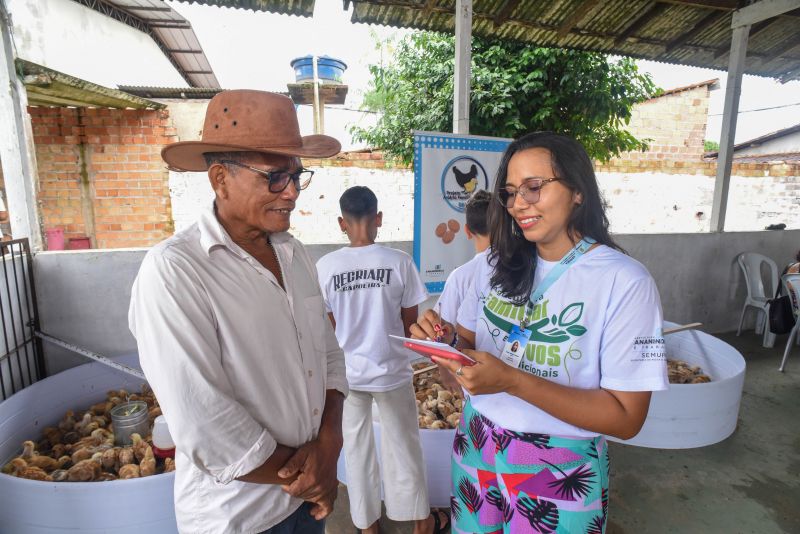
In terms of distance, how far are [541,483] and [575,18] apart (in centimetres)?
540

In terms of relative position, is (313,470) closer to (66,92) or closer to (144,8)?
(66,92)

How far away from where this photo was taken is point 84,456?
2.76m

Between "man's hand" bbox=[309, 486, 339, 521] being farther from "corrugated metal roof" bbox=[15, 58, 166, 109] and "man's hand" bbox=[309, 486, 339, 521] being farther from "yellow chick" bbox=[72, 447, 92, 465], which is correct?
"corrugated metal roof" bbox=[15, 58, 166, 109]

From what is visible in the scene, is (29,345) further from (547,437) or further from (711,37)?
(711,37)

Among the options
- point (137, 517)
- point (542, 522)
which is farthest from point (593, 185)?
point (137, 517)

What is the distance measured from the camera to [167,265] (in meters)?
1.14

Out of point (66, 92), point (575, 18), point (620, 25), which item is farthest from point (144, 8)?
point (620, 25)

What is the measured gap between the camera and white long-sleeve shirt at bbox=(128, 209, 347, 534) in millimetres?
1093

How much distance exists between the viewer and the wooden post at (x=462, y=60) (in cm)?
393

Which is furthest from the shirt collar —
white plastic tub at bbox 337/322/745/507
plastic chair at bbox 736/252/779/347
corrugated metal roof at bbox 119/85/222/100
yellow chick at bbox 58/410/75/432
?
corrugated metal roof at bbox 119/85/222/100

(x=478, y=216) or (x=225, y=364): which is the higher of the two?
(x=478, y=216)

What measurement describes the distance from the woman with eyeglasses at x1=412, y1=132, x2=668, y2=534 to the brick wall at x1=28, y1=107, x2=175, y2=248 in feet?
20.7

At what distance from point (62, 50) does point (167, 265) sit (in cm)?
876

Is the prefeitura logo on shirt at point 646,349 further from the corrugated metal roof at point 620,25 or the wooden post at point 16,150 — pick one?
the corrugated metal roof at point 620,25
